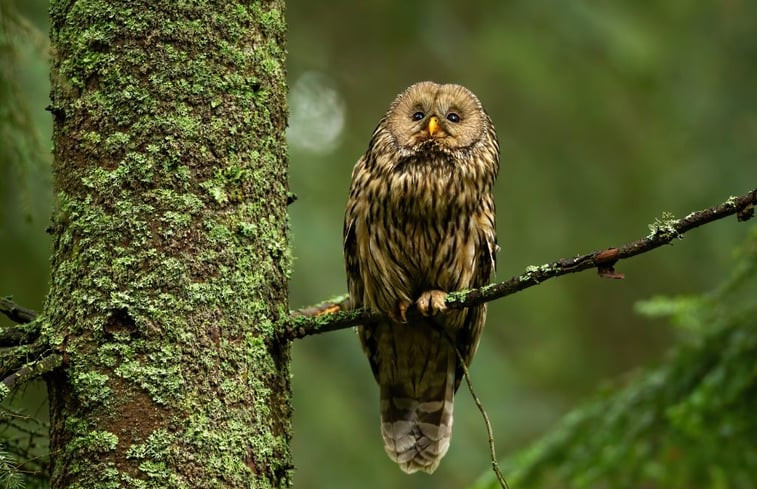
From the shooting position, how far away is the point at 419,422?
414 centimetres

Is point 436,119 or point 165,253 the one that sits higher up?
point 436,119

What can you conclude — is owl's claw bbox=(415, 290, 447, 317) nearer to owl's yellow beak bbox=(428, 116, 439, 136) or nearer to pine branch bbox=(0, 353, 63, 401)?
owl's yellow beak bbox=(428, 116, 439, 136)

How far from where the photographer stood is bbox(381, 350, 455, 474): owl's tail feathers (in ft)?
13.4

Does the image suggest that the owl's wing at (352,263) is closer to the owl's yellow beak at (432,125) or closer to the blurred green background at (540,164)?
the owl's yellow beak at (432,125)

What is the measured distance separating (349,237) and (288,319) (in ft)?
3.61

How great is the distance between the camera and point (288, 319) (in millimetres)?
2801

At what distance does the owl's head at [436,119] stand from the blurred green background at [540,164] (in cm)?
267

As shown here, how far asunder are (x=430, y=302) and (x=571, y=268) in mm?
1138

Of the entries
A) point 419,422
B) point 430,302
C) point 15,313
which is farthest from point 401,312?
point 15,313

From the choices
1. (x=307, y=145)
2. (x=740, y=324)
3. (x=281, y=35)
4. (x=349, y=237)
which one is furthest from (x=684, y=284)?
(x=281, y=35)

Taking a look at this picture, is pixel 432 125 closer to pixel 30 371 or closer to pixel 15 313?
pixel 15 313

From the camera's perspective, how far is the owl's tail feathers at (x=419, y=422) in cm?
409

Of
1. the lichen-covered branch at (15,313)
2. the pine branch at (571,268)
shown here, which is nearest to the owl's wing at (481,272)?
the pine branch at (571,268)

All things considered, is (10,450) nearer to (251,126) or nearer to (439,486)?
(251,126)
